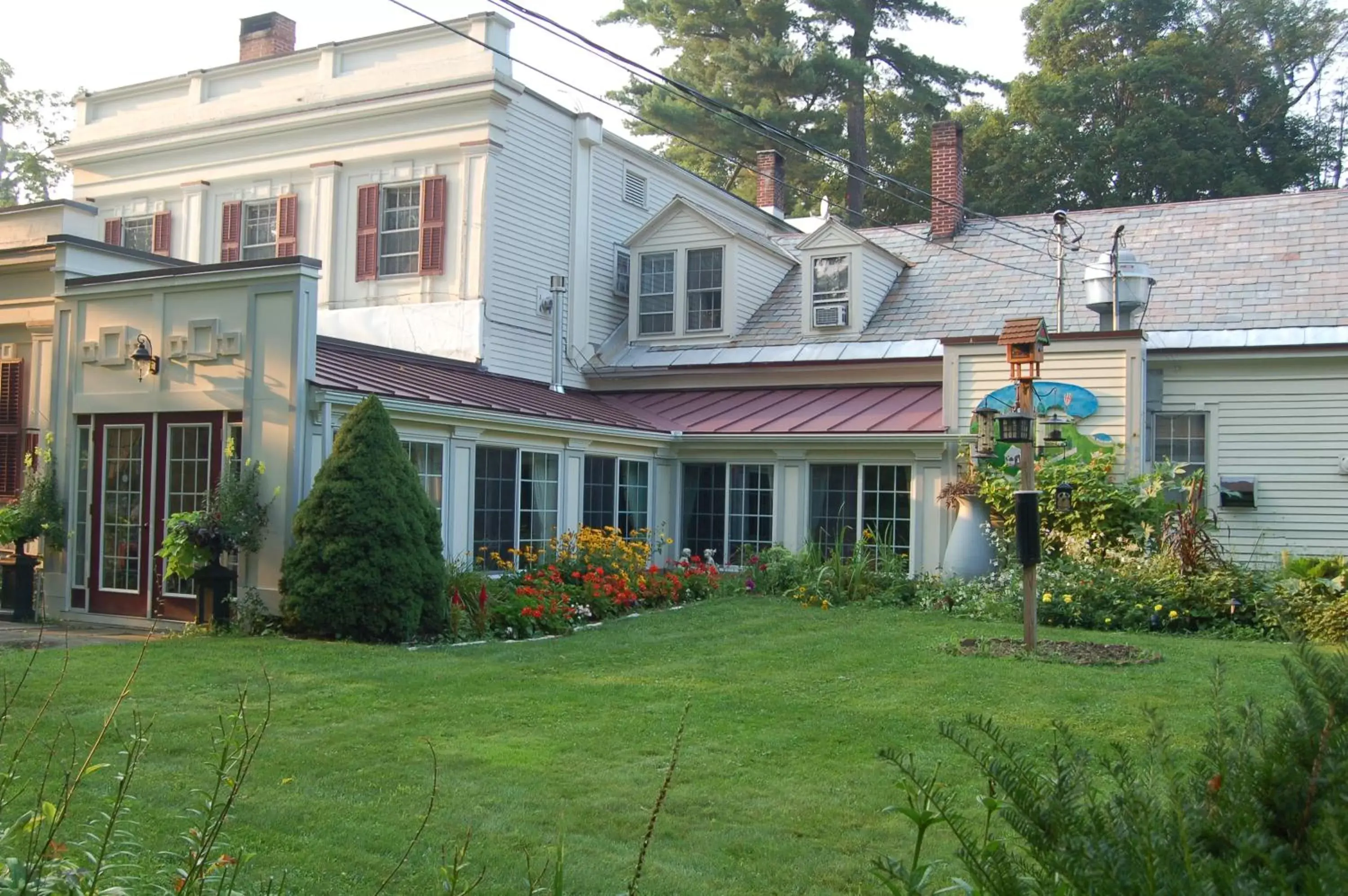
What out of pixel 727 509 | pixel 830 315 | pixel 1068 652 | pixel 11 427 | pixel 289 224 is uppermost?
pixel 289 224

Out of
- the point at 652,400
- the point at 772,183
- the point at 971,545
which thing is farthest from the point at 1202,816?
the point at 772,183

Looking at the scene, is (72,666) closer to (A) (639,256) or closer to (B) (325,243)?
(B) (325,243)

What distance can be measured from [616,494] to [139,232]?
35.7 ft

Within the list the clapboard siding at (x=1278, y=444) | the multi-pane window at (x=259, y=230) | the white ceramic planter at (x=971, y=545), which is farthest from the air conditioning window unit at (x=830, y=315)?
the multi-pane window at (x=259, y=230)

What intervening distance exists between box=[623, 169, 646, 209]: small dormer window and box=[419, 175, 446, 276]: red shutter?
428 centimetres

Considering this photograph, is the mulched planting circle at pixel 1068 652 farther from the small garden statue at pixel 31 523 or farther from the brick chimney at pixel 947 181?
the brick chimney at pixel 947 181

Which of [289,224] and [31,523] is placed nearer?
[31,523]

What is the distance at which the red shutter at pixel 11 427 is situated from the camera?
15.3m

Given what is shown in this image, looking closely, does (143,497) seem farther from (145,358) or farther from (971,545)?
(971,545)

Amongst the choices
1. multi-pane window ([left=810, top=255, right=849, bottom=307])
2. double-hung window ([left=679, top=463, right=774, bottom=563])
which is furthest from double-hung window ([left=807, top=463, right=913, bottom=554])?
multi-pane window ([left=810, top=255, right=849, bottom=307])

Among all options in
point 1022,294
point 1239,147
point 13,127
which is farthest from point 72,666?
point 13,127

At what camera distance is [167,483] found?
Result: 13.2m

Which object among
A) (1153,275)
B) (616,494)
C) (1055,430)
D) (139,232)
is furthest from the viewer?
(139,232)

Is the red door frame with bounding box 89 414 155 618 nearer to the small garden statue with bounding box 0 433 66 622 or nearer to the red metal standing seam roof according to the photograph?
the small garden statue with bounding box 0 433 66 622
